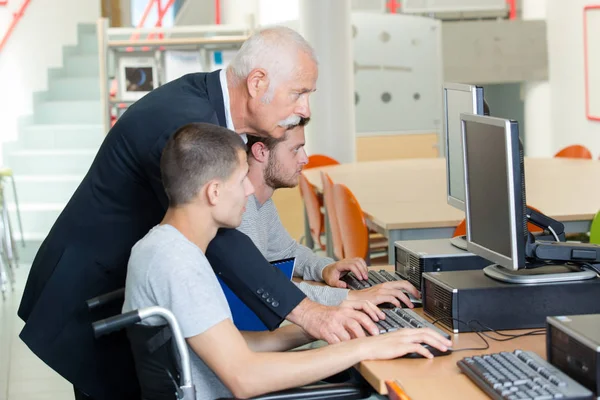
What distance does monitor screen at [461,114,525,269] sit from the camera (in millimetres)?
1897

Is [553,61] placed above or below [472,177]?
above

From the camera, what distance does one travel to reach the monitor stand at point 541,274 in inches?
79.0

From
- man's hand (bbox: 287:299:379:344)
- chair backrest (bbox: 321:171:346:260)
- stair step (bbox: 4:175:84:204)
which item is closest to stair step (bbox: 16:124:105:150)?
stair step (bbox: 4:175:84:204)

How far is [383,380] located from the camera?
1711 mm

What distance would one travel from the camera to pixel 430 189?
4883 millimetres

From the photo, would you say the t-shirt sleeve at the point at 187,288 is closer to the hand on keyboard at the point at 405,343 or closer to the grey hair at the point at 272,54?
the hand on keyboard at the point at 405,343

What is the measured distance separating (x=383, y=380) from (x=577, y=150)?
201 inches

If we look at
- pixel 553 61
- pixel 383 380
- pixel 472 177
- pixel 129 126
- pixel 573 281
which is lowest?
pixel 383 380

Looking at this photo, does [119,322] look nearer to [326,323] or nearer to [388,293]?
[326,323]

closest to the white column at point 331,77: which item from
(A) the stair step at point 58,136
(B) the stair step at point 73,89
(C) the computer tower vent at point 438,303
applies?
(A) the stair step at point 58,136

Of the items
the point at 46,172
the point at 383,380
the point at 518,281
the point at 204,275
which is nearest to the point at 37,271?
the point at 204,275

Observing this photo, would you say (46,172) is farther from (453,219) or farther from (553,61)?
(453,219)

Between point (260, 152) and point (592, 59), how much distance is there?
21.1ft

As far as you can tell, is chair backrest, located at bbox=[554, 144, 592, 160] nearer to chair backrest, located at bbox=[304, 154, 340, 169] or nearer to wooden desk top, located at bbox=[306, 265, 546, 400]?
chair backrest, located at bbox=[304, 154, 340, 169]
